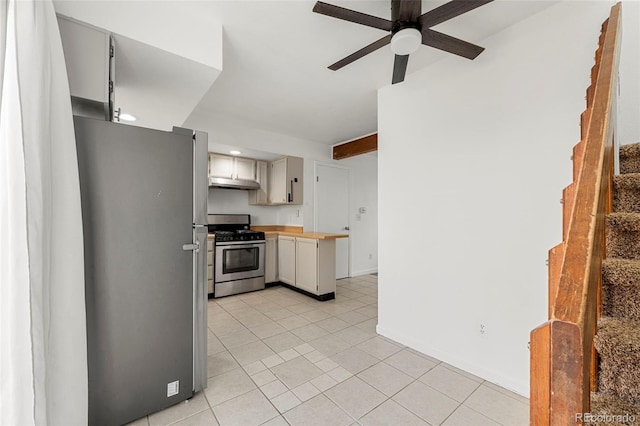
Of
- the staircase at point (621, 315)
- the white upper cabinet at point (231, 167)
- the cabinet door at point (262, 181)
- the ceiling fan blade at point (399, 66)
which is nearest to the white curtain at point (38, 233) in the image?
the ceiling fan blade at point (399, 66)

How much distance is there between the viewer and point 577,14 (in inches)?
63.9

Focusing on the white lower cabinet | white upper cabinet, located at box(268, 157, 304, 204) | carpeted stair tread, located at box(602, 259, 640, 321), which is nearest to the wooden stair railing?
carpeted stair tread, located at box(602, 259, 640, 321)

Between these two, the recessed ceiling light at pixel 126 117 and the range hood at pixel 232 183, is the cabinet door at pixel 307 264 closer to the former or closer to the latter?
the range hood at pixel 232 183

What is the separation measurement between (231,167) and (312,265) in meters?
2.00

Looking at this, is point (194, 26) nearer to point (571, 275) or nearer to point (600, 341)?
point (571, 275)

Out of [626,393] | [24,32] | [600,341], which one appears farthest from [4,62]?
[626,393]

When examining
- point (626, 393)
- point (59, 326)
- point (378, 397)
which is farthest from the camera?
point (378, 397)

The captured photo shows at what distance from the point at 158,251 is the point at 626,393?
2126 millimetres

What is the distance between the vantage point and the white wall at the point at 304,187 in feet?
12.2

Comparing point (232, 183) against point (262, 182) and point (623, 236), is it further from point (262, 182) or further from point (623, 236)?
point (623, 236)

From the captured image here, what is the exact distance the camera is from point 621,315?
1025 mm

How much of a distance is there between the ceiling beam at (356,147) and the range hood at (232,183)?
159 cm

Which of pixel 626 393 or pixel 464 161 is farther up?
pixel 464 161

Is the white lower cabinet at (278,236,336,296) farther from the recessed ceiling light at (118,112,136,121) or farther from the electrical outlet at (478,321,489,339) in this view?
the recessed ceiling light at (118,112,136,121)
